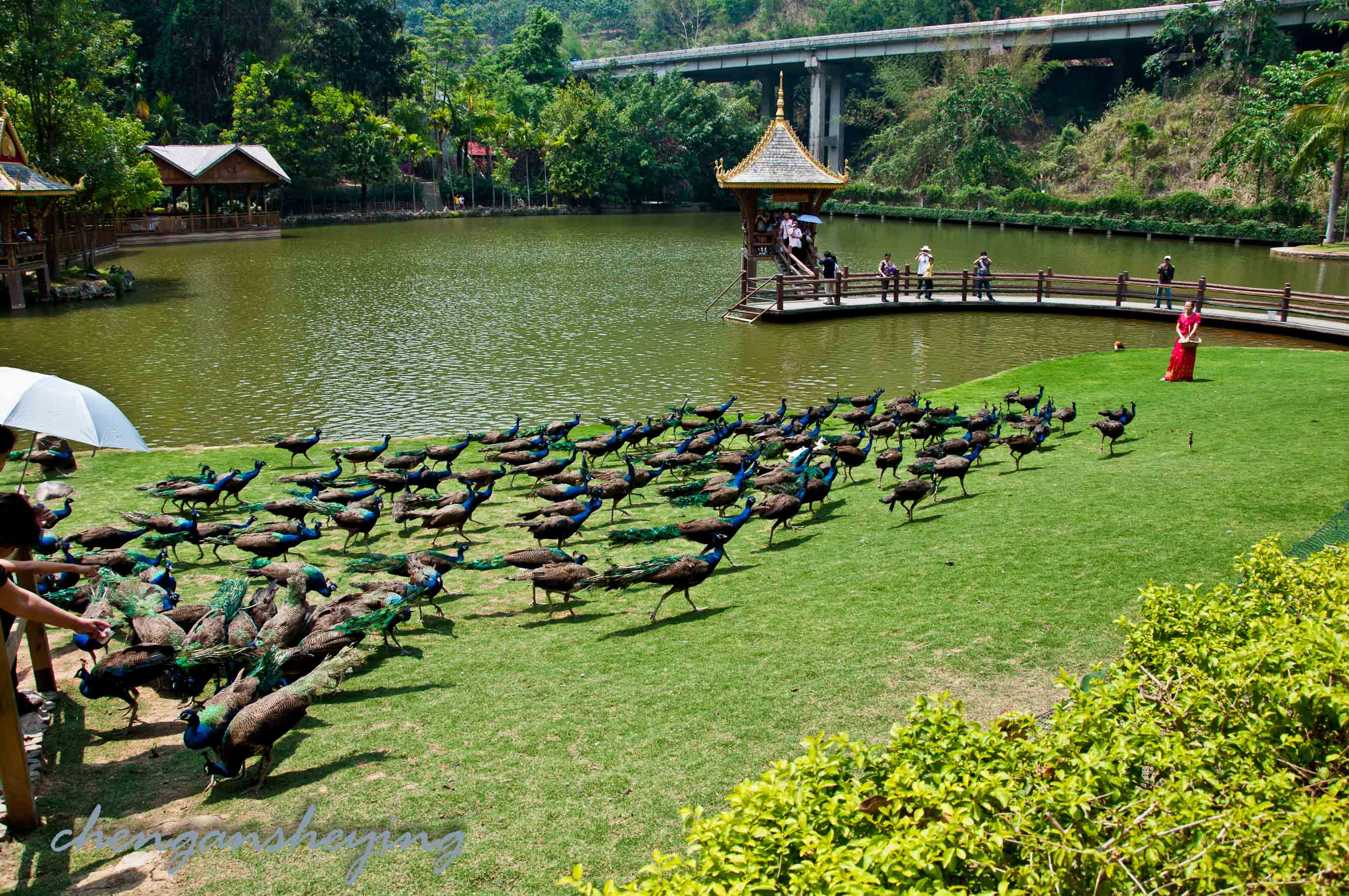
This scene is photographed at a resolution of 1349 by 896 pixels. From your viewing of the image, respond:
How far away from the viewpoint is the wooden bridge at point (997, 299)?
107 ft

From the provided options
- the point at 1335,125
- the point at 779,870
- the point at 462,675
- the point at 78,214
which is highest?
the point at 1335,125

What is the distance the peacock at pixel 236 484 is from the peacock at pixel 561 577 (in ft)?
20.8

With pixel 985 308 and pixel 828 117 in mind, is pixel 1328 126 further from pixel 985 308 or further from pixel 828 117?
pixel 828 117

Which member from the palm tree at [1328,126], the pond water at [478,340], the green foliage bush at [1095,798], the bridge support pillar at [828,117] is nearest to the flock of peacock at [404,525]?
the pond water at [478,340]

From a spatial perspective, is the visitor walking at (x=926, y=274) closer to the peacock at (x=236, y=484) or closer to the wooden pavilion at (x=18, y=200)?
the peacock at (x=236, y=484)

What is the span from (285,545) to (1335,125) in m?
54.7

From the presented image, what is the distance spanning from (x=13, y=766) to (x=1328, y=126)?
58.3 metres

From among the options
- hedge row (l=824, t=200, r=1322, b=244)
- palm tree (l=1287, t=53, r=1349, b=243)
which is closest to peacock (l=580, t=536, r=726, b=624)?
palm tree (l=1287, t=53, r=1349, b=243)

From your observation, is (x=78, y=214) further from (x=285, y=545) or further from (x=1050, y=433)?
(x=1050, y=433)

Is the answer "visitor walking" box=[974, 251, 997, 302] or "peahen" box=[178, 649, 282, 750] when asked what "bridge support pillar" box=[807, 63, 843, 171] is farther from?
"peahen" box=[178, 649, 282, 750]

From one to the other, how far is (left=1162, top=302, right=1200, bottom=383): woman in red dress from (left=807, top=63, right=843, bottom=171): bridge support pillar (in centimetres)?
8807

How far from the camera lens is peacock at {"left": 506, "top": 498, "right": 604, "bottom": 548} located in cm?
1280

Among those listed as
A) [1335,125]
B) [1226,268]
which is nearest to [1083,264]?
[1226,268]

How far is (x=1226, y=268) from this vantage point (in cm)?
4953
